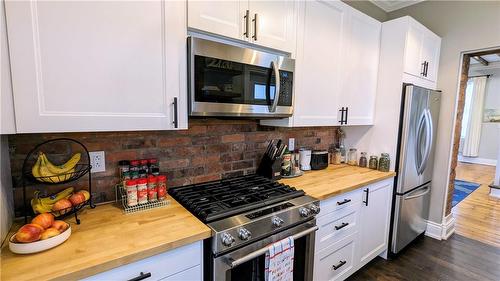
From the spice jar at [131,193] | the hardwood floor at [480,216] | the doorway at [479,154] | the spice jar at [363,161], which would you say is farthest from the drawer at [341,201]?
the hardwood floor at [480,216]

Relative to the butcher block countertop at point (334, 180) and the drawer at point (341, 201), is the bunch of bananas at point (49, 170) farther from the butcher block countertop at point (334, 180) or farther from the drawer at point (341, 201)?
the drawer at point (341, 201)

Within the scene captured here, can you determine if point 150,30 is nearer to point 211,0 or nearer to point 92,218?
point 211,0

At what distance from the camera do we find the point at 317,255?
1710mm

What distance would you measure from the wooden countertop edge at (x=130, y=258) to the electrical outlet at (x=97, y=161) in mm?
668

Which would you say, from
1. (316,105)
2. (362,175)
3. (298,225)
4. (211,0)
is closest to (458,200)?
(362,175)

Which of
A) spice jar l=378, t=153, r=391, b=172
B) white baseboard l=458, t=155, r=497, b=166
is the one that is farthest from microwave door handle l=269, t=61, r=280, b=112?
white baseboard l=458, t=155, r=497, b=166

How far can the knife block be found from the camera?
1911 millimetres

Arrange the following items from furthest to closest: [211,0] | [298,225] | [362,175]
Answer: [362,175], [298,225], [211,0]

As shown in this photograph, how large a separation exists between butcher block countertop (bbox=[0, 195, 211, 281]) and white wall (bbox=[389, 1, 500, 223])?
2.93m

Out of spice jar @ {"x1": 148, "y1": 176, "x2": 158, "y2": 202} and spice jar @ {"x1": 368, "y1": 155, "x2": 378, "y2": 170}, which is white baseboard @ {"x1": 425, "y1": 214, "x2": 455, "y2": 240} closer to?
spice jar @ {"x1": 368, "y1": 155, "x2": 378, "y2": 170}

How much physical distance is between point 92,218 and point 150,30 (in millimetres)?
966

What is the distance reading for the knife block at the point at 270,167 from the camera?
1911 mm

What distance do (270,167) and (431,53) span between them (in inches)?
88.6

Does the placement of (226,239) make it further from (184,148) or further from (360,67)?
(360,67)
